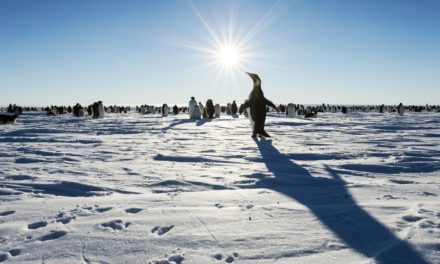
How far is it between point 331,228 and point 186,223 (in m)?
1.43

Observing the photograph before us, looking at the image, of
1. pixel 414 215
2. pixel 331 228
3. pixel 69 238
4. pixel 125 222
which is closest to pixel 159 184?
pixel 125 222

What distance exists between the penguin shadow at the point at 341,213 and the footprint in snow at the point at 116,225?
200 cm

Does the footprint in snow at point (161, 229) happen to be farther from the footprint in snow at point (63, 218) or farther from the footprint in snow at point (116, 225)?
the footprint in snow at point (63, 218)

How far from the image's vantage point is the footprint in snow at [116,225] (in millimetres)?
3991

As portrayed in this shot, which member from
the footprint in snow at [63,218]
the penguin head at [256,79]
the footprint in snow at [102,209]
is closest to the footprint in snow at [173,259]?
the footprint in snow at [63,218]

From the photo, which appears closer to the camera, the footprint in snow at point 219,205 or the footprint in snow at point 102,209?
the footprint in snow at point 102,209

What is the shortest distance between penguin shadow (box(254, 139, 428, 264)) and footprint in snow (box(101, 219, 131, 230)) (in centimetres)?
200

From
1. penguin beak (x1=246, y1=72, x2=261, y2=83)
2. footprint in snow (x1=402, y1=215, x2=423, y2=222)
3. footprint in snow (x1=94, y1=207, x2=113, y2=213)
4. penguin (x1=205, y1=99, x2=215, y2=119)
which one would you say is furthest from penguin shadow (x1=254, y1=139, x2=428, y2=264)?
penguin (x1=205, y1=99, x2=215, y2=119)

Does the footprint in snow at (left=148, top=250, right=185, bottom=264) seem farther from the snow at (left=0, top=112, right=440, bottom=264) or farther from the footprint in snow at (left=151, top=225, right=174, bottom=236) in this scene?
the footprint in snow at (left=151, top=225, right=174, bottom=236)

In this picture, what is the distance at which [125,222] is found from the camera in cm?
416

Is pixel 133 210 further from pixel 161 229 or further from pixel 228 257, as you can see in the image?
pixel 228 257

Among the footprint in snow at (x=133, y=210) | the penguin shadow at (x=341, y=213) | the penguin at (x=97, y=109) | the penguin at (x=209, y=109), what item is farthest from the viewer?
the penguin at (x=97, y=109)

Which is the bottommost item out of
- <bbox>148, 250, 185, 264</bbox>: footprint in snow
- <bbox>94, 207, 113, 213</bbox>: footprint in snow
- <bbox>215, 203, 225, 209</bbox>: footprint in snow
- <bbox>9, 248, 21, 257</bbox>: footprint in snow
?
<bbox>9, 248, 21, 257</bbox>: footprint in snow

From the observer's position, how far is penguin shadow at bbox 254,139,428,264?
3264 millimetres
